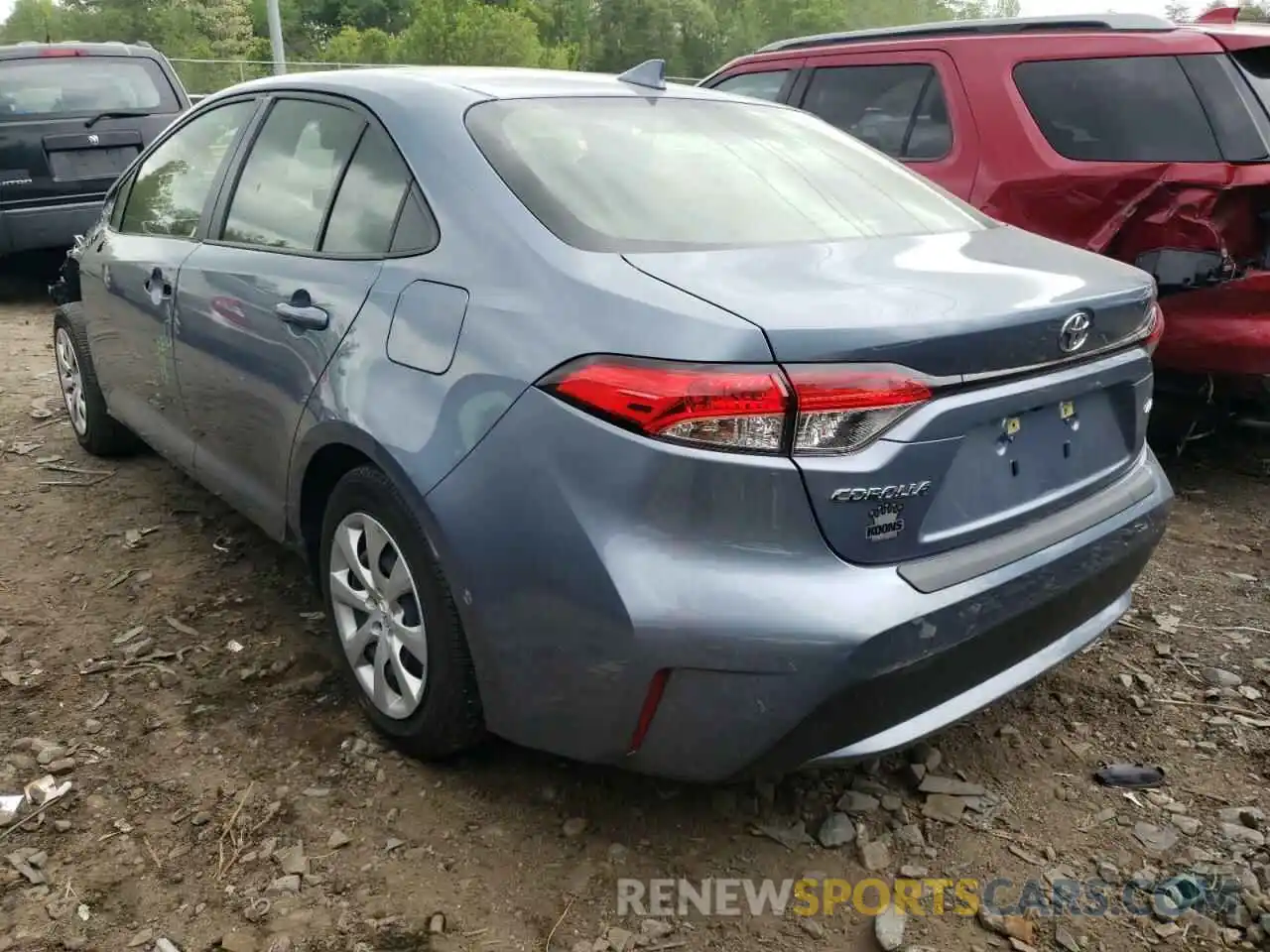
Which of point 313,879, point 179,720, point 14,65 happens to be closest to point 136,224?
point 179,720

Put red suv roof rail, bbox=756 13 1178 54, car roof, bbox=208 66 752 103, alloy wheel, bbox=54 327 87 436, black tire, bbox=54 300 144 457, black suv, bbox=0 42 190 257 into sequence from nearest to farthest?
car roof, bbox=208 66 752 103 < red suv roof rail, bbox=756 13 1178 54 < black tire, bbox=54 300 144 457 < alloy wheel, bbox=54 327 87 436 < black suv, bbox=0 42 190 257

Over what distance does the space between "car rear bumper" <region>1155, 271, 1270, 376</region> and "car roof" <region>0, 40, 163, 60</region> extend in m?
7.30

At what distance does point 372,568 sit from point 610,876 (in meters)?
0.88

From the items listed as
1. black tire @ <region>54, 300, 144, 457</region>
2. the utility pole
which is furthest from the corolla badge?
the utility pole

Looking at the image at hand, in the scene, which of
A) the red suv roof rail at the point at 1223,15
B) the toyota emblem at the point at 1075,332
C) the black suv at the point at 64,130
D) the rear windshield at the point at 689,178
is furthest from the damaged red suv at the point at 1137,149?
the black suv at the point at 64,130

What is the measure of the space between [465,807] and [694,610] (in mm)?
924

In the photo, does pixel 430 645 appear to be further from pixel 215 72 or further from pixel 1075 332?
pixel 215 72

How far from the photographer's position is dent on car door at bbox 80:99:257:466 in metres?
3.44

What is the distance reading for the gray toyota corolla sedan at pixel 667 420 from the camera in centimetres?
190

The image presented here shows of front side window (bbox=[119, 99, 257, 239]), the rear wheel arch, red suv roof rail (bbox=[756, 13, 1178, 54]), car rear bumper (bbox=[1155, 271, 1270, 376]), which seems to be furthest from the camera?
red suv roof rail (bbox=[756, 13, 1178, 54])

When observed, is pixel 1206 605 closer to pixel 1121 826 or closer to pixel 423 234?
pixel 1121 826

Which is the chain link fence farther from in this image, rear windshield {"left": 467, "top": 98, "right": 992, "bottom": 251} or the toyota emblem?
the toyota emblem

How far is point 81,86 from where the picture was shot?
7734 millimetres

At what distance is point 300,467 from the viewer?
2.76 m
